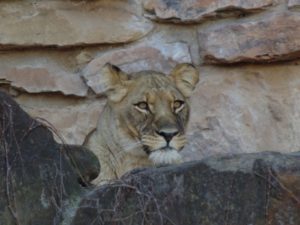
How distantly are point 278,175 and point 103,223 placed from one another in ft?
1.46

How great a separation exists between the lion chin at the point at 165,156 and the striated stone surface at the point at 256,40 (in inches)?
19.6

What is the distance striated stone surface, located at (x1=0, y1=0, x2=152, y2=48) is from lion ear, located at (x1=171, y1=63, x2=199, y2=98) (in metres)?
0.22

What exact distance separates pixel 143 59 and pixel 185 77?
0.23 meters

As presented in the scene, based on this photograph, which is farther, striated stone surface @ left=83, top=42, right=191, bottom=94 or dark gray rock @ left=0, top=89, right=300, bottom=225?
striated stone surface @ left=83, top=42, right=191, bottom=94

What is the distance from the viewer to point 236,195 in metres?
2.49

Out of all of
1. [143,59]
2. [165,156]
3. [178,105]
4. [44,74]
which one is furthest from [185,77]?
[44,74]

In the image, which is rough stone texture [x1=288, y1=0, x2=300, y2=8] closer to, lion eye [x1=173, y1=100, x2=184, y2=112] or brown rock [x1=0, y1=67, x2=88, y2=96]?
lion eye [x1=173, y1=100, x2=184, y2=112]

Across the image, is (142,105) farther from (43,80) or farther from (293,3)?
(293,3)

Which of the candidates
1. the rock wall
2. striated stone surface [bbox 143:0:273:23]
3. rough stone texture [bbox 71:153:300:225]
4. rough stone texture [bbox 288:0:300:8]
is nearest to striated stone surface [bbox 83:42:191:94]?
the rock wall

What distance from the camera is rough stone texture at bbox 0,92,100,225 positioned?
2.61 meters

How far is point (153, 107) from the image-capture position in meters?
3.62

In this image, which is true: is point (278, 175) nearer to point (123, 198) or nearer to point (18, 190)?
point (123, 198)

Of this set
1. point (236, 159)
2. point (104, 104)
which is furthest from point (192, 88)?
point (236, 159)

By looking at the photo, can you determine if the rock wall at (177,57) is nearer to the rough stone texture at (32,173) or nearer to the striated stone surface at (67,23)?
the striated stone surface at (67,23)
